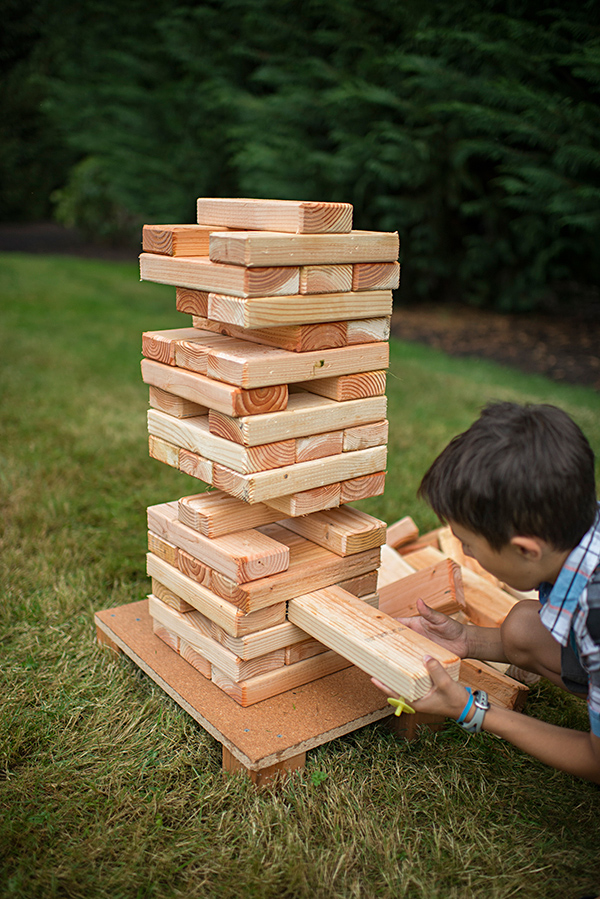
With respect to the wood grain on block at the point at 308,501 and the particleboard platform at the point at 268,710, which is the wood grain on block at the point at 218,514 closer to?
the wood grain on block at the point at 308,501

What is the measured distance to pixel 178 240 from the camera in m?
2.19

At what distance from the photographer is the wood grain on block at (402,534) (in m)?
3.33

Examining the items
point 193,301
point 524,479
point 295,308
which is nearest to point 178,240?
point 193,301

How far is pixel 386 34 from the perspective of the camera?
8.15m

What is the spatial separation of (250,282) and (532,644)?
1.30 metres

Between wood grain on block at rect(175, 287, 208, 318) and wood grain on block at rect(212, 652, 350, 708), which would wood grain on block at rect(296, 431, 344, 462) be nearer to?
wood grain on block at rect(175, 287, 208, 318)

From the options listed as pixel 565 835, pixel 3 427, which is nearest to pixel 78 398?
pixel 3 427

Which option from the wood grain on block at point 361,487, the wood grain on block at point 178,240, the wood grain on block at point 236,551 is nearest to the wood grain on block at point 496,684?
the wood grain on block at point 361,487

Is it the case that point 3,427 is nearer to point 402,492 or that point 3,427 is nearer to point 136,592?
point 136,592

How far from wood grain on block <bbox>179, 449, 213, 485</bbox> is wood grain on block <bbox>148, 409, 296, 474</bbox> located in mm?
16

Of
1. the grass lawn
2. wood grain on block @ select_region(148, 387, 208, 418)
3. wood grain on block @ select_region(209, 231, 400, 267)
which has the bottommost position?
the grass lawn

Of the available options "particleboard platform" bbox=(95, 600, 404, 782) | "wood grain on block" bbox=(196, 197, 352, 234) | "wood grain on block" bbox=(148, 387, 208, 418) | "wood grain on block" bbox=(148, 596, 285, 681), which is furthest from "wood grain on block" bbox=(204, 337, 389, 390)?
"particleboard platform" bbox=(95, 600, 404, 782)

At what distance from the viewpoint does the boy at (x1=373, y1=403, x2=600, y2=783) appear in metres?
1.69

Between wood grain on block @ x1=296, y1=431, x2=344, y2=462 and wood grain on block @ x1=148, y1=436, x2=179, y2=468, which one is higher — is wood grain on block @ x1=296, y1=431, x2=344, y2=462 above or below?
above
